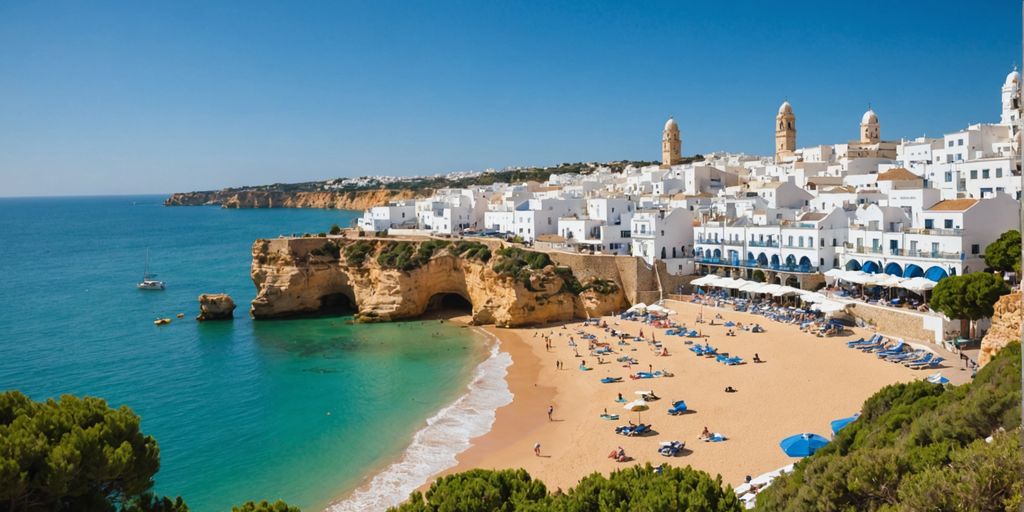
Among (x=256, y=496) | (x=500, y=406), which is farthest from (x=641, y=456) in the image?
(x=256, y=496)

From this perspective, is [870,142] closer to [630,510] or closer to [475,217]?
[475,217]

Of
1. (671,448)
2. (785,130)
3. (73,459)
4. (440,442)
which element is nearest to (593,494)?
(73,459)

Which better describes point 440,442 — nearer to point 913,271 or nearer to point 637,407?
point 637,407

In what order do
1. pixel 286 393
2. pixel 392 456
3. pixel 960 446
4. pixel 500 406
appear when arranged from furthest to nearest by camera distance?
pixel 286 393 → pixel 500 406 → pixel 392 456 → pixel 960 446

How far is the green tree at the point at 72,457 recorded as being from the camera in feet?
32.6

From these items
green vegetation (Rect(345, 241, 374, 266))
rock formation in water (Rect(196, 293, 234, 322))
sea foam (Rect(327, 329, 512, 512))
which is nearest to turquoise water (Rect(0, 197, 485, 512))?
sea foam (Rect(327, 329, 512, 512))

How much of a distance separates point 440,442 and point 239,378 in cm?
1355

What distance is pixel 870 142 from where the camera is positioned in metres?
70.8

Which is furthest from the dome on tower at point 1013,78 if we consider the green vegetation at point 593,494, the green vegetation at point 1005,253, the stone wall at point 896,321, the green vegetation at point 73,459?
the green vegetation at point 73,459

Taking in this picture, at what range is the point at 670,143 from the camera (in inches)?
3529

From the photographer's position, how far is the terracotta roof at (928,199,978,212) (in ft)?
108

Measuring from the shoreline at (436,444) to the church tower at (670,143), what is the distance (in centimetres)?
6212

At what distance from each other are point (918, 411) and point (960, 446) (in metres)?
3.45

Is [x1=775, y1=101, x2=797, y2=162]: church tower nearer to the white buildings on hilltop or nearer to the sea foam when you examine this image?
the white buildings on hilltop
